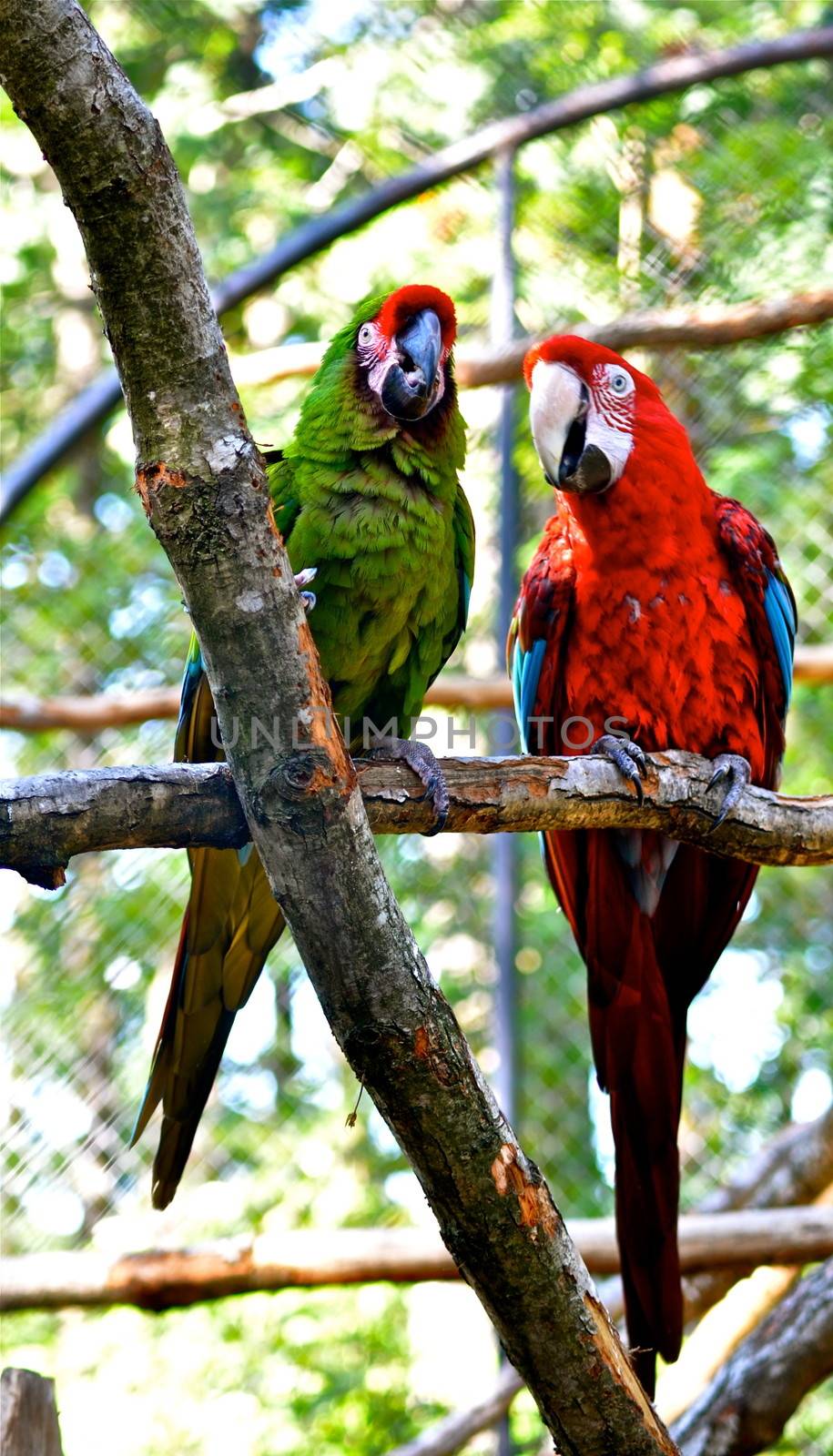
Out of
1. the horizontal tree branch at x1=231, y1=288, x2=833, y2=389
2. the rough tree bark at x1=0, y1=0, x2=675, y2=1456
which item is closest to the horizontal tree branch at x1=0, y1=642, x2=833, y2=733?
the horizontal tree branch at x1=231, y1=288, x2=833, y2=389

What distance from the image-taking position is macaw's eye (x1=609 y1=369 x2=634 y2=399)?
7.09 ft

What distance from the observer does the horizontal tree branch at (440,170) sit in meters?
3.29

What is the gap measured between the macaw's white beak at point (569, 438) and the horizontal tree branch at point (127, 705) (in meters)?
1.04

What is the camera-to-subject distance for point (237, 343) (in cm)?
400

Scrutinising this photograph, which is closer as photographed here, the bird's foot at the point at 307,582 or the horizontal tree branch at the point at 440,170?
the bird's foot at the point at 307,582

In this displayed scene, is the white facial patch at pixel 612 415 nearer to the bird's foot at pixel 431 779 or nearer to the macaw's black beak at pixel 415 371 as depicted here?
the macaw's black beak at pixel 415 371

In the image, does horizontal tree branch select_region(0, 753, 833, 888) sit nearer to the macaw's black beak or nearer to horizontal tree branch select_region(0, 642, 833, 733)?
the macaw's black beak

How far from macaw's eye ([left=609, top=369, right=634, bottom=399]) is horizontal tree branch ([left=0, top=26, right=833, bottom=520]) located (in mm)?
1425

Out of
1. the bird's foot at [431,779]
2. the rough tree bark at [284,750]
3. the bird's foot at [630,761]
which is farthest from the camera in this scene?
the bird's foot at [630,761]

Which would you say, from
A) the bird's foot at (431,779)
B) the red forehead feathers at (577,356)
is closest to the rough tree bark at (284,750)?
the bird's foot at (431,779)

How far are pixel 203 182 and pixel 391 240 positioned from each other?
191 centimetres

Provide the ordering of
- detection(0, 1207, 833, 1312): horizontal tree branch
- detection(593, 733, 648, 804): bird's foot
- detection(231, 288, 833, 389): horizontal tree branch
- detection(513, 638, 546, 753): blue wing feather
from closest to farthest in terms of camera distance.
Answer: detection(593, 733, 648, 804): bird's foot < detection(513, 638, 546, 753): blue wing feather < detection(0, 1207, 833, 1312): horizontal tree branch < detection(231, 288, 833, 389): horizontal tree branch

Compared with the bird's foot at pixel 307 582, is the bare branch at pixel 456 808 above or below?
below

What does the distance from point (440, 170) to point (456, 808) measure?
239 centimetres
